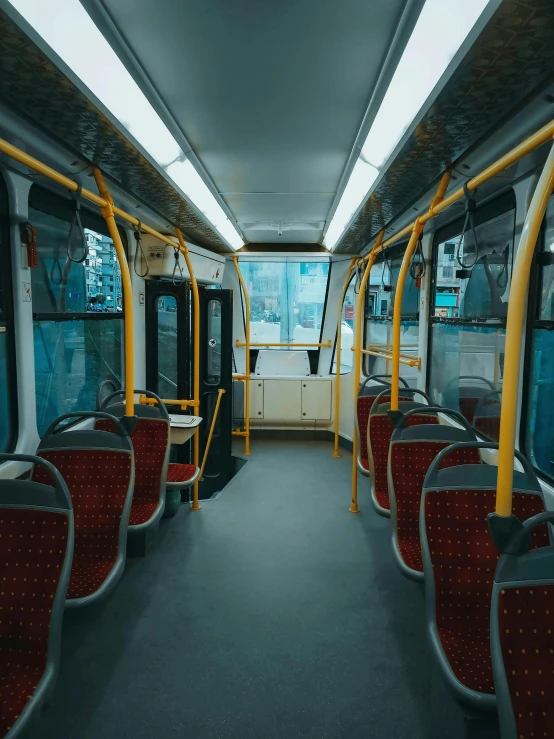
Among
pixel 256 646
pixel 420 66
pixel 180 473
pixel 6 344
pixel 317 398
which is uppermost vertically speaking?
pixel 420 66

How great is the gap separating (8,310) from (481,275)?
3.06 meters

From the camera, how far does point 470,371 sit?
12.2 ft

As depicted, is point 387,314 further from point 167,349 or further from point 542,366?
point 542,366

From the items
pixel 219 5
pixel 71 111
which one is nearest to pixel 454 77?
pixel 219 5

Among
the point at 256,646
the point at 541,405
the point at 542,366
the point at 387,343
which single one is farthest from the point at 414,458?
the point at 387,343

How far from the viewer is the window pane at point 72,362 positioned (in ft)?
10.7

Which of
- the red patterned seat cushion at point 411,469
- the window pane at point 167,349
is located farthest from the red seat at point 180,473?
the red patterned seat cushion at point 411,469

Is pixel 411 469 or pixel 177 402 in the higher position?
pixel 177 402

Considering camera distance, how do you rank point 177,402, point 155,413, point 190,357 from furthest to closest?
point 190,357
point 177,402
point 155,413

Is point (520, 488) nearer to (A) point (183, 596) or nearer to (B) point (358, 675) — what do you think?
(B) point (358, 675)

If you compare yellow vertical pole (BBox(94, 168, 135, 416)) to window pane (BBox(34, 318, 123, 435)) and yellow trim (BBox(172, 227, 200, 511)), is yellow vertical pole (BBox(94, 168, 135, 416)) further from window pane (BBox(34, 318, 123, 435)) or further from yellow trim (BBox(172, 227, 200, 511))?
yellow trim (BBox(172, 227, 200, 511))

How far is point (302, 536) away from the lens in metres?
4.11

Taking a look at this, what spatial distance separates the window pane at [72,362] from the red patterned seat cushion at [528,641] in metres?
2.88

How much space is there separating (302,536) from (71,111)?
3.37 m
